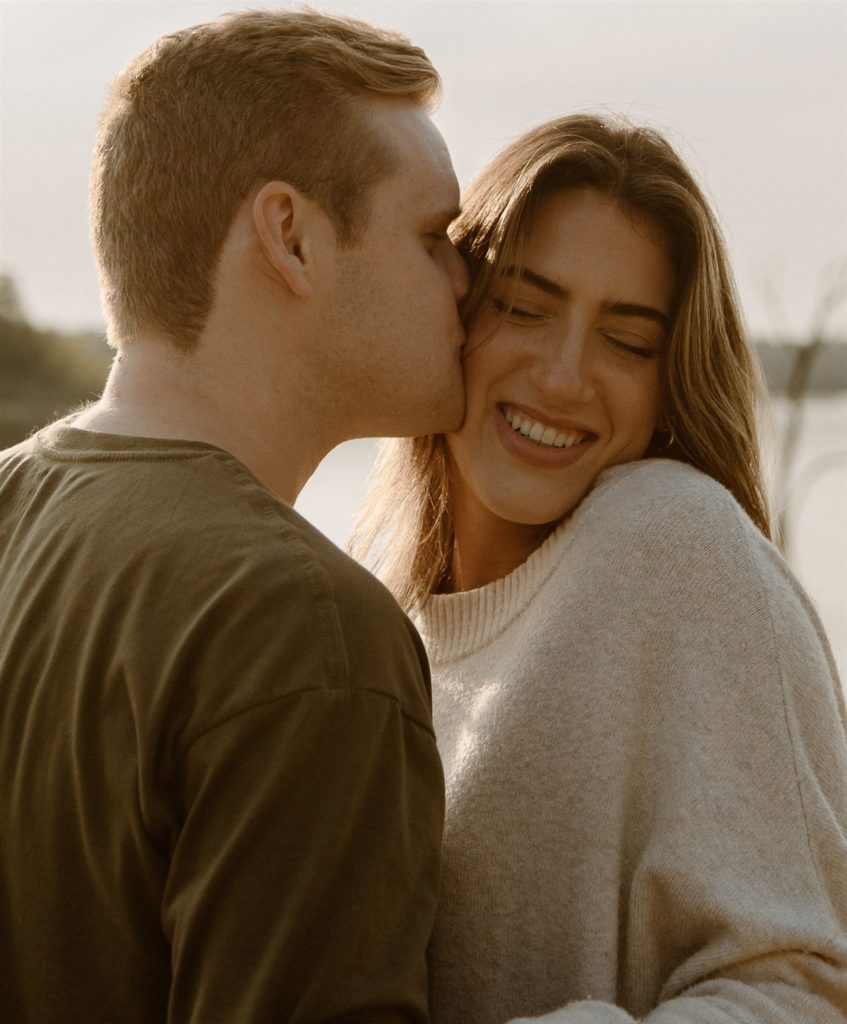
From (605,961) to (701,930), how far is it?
0.42ft

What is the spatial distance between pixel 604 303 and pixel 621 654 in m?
0.61

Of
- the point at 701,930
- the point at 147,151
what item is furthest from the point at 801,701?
the point at 147,151

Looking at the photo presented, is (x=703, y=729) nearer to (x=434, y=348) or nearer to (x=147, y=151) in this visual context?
(x=434, y=348)

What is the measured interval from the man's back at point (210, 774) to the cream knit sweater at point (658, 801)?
16.2 inches

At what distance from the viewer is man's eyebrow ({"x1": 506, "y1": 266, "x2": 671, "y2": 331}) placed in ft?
7.10

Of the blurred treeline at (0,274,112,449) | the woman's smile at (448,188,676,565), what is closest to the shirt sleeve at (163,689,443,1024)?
the woman's smile at (448,188,676,565)

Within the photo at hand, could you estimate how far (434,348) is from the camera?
6.79 ft

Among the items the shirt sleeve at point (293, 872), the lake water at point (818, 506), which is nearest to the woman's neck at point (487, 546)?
the shirt sleeve at point (293, 872)

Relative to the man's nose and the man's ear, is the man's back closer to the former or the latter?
the man's ear

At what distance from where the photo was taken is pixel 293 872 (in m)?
1.31

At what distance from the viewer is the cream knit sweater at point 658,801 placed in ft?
5.55

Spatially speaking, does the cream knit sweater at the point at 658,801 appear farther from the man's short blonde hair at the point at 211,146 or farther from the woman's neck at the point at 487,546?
the man's short blonde hair at the point at 211,146

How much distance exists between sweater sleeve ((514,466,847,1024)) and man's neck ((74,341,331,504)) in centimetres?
50

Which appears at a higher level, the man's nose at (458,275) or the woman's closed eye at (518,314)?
the man's nose at (458,275)
